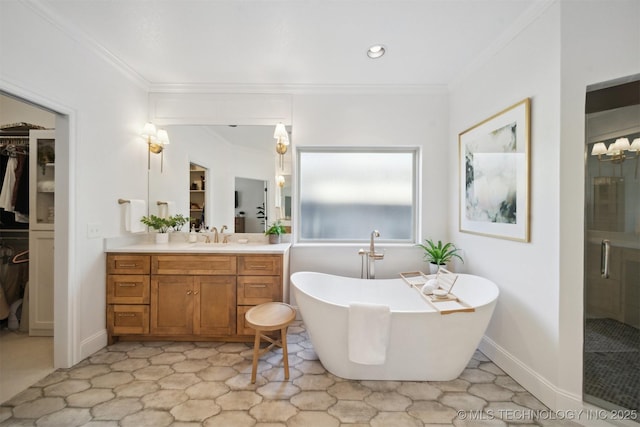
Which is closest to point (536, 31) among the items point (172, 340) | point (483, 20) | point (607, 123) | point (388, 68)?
point (483, 20)

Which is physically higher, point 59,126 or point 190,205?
point 59,126

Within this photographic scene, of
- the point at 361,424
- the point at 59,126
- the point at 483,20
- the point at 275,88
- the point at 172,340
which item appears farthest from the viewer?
the point at 275,88

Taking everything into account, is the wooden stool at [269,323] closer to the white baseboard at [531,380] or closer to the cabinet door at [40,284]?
the white baseboard at [531,380]

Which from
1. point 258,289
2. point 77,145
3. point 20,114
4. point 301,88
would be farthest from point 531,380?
point 20,114

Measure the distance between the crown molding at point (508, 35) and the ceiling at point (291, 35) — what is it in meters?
0.01

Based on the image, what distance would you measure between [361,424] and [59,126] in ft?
9.84

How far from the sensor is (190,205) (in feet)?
9.74

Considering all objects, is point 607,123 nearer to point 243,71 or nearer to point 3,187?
point 243,71

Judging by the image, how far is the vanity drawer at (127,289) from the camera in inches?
92.8

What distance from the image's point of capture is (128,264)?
2369 mm

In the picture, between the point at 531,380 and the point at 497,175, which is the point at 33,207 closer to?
the point at 497,175

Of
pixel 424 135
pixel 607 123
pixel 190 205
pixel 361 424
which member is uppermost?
pixel 424 135

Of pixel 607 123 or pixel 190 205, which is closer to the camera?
pixel 607 123

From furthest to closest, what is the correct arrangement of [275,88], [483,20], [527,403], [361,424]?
[275,88]
[483,20]
[527,403]
[361,424]
